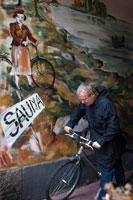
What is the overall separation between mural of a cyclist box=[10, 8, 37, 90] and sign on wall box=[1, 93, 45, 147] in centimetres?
26

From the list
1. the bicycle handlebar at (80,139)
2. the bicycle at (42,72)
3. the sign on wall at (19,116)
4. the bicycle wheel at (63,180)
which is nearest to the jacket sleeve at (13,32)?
the bicycle at (42,72)

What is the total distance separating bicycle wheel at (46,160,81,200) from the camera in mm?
3760

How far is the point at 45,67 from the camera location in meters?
3.93

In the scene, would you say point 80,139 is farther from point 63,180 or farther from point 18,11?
point 18,11

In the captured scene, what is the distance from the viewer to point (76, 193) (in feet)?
13.8

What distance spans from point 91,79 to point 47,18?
147 centimetres

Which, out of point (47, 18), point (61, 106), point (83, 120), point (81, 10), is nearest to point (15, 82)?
point (61, 106)

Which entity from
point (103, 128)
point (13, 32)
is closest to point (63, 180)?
point (103, 128)

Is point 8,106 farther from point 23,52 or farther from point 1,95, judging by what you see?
point 23,52

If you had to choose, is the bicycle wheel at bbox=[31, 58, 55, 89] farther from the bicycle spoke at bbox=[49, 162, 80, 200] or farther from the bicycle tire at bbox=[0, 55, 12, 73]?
the bicycle spoke at bbox=[49, 162, 80, 200]

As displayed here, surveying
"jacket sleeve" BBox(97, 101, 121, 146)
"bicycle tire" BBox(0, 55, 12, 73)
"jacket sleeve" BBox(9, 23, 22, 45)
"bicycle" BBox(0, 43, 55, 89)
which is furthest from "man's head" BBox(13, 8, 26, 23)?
"jacket sleeve" BBox(97, 101, 121, 146)

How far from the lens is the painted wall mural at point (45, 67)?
354cm

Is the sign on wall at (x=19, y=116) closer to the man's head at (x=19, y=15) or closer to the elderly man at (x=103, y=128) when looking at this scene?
the elderly man at (x=103, y=128)

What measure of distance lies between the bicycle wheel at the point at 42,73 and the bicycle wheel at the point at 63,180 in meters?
A: 1.38
